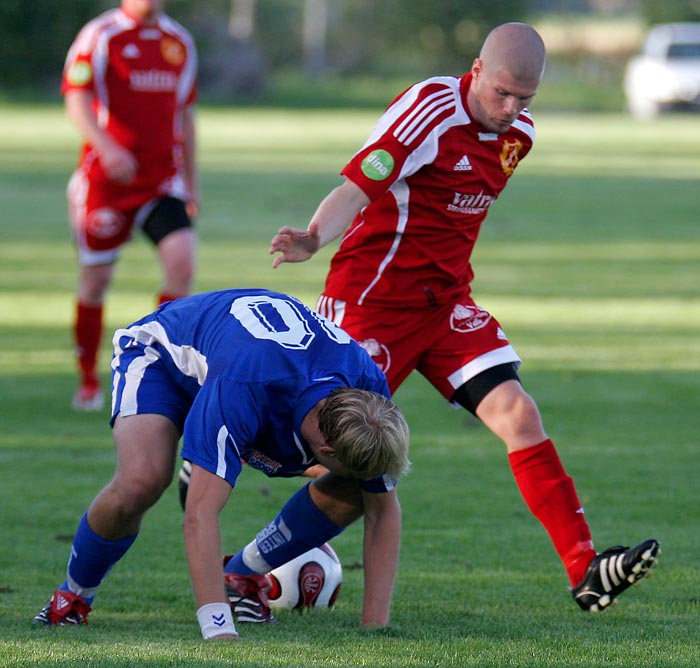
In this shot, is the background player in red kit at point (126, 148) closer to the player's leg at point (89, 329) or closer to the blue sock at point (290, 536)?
the player's leg at point (89, 329)

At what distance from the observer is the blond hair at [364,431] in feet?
14.4

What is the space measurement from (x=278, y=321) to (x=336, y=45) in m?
77.7

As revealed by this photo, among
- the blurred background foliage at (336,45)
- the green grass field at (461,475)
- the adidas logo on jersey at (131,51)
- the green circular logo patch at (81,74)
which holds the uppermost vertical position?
the adidas logo on jersey at (131,51)

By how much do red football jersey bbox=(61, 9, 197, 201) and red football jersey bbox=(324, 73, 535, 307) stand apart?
11.2 ft

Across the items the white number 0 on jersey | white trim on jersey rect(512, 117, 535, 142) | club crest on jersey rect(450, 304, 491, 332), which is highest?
white trim on jersey rect(512, 117, 535, 142)

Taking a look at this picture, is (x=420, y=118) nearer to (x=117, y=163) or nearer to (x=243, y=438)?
(x=243, y=438)

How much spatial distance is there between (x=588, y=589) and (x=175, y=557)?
182cm

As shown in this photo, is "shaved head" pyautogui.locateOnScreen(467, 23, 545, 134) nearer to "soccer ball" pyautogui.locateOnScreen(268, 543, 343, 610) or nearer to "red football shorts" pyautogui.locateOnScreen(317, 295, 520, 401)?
"red football shorts" pyautogui.locateOnScreen(317, 295, 520, 401)

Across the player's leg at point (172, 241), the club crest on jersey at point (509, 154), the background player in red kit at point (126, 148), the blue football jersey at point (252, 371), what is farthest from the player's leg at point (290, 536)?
the background player in red kit at point (126, 148)

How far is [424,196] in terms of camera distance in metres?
5.84

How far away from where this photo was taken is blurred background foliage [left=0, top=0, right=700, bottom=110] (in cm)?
5809

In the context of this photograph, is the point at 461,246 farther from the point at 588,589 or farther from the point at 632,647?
the point at 632,647

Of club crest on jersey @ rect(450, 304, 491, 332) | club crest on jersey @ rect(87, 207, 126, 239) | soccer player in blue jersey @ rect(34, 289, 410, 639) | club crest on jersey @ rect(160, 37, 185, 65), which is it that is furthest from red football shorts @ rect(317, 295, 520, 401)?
club crest on jersey @ rect(160, 37, 185, 65)

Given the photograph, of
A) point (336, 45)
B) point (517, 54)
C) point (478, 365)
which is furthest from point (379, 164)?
point (336, 45)
